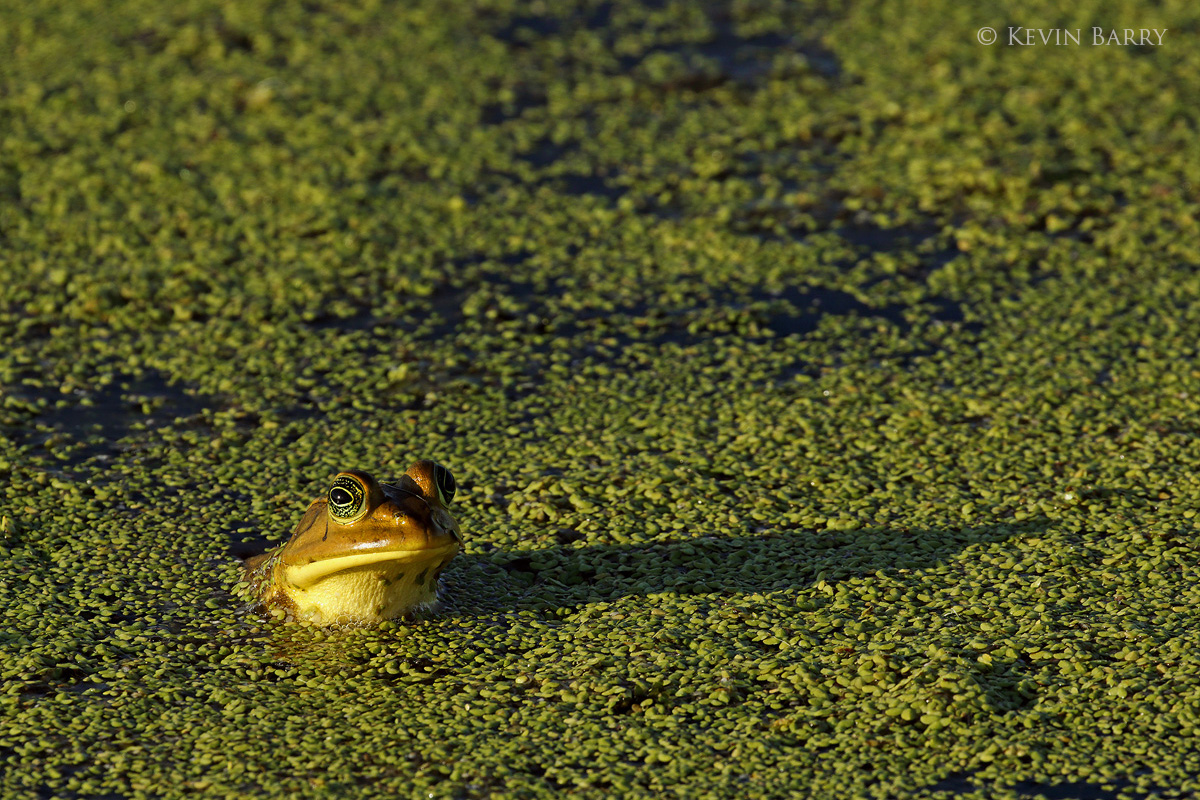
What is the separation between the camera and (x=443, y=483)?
4.23 m

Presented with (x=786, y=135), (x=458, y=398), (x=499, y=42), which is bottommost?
(x=458, y=398)

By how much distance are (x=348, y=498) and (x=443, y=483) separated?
0.29 metres

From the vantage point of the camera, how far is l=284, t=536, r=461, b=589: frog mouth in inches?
161

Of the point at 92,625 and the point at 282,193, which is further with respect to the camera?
the point at 282,193

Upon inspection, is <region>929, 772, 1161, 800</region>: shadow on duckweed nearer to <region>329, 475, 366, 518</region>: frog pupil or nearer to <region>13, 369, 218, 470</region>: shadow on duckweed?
<region>329, 475, 366, 518</region>: frog pupil

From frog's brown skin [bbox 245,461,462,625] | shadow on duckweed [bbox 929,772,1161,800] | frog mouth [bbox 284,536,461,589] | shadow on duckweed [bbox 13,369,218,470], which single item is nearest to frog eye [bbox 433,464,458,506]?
frog's brown skin [bbox 245,461,462,625]

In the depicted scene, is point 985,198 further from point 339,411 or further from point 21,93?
point 21,93

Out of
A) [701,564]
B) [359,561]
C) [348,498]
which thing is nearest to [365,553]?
[359,561]

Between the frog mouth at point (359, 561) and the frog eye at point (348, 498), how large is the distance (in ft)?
0.40

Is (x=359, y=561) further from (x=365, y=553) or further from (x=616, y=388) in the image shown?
(x=616, y=388)

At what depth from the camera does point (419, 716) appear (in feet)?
13.0

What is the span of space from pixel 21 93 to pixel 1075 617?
21.3 ft

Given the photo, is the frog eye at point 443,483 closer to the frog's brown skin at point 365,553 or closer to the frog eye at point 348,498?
the frog's brown skin at point 365,553

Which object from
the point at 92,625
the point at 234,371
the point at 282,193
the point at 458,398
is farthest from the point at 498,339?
the point at 92,625
